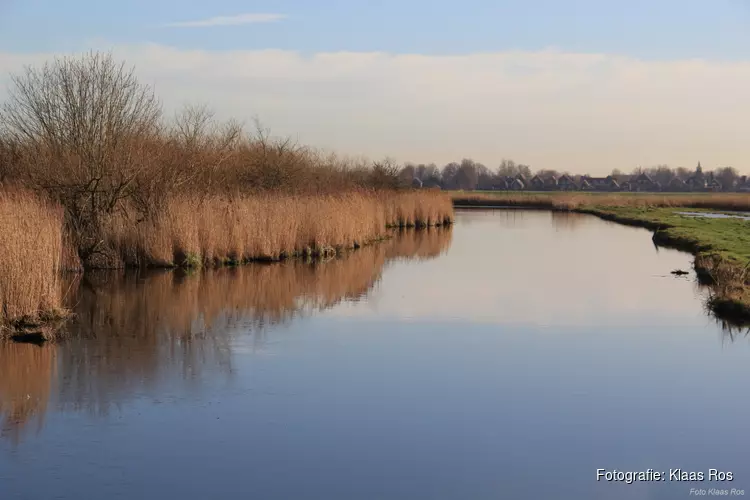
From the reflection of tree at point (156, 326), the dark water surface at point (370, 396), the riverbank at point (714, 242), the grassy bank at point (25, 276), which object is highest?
the grassy bank at point (25, 276)

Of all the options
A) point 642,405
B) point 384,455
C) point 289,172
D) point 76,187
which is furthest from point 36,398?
point 289,172

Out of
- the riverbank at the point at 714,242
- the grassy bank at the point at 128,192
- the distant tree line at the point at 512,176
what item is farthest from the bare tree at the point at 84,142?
the distant tree line at the point at 512,176

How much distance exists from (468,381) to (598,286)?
8.68 m

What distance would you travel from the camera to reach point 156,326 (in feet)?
38.7

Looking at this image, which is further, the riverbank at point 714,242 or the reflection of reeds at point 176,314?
the riverbank at point 714,242

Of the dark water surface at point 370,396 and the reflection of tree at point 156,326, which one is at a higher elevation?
the reflection of tree at point 156,326

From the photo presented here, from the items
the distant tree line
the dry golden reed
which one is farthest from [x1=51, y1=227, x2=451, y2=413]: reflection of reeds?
the distant tree line

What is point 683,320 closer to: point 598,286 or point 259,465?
point 598,286

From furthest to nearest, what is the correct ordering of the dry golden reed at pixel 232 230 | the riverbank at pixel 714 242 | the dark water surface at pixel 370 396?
the dry golden reed at pixel 232 230, the riverbank at pixel 714 242, the dark water surface at pixel 370 396

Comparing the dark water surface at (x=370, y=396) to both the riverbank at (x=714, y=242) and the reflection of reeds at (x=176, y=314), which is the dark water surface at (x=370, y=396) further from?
the riverbank at (x=714, y=242)

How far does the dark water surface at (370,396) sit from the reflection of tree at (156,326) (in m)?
0.04

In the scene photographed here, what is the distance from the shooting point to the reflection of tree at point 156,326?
8.30 meters

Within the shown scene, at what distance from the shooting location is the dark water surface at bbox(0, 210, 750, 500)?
614cm

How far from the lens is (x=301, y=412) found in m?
7.70
